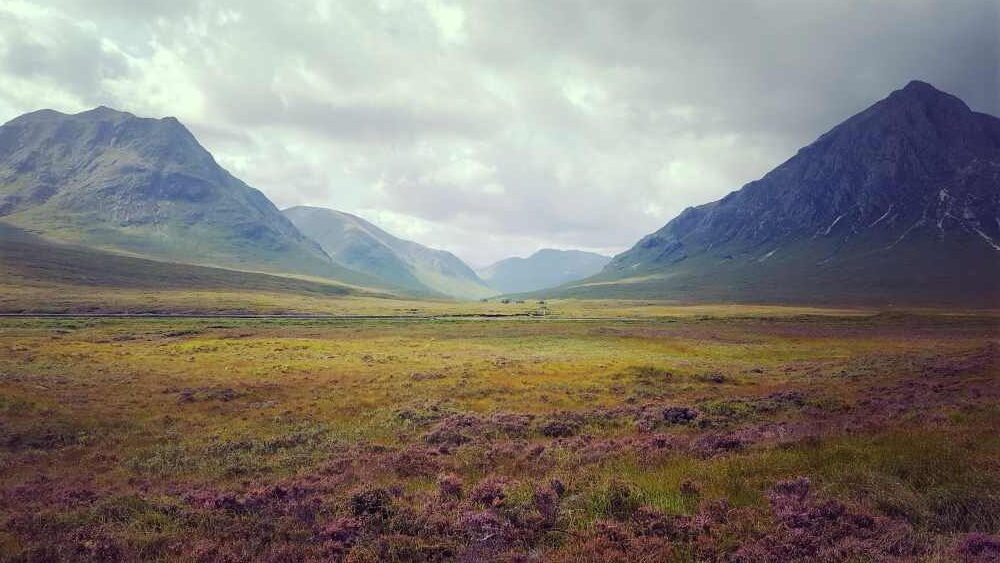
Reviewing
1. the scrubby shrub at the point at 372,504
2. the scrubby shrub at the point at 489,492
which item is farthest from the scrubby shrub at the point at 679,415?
the scrubby shrub at the point at 372,504

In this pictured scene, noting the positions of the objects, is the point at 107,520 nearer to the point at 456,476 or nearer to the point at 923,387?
the point at 456,476

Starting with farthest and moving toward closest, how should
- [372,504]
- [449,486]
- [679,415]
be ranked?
1. [679,415]
2. [449,486]
3. [372,504]

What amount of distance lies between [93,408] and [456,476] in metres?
21.9

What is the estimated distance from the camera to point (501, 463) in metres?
16.3

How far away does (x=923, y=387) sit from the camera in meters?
25.1

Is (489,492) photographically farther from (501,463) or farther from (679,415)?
(679,415)

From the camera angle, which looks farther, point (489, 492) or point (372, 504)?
point (489, 492)

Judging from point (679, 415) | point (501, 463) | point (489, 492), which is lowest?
point (501, 463)

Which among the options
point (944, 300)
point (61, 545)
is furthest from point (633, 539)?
point (944, 300)

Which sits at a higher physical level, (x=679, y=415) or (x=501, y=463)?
(x=679, y=415)

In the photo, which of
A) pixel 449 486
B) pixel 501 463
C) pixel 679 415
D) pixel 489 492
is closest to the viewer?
pixel 489 492

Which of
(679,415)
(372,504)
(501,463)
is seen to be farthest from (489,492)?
(679,415)

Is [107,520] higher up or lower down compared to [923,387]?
lower down

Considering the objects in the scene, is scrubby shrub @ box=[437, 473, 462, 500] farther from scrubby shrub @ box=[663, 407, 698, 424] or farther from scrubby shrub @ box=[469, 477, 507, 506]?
scrubby shrub @ box=[663, 407, 698, 424]
